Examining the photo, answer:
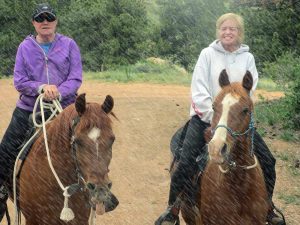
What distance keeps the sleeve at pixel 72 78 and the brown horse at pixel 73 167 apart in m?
0.54

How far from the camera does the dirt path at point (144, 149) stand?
7781 mm

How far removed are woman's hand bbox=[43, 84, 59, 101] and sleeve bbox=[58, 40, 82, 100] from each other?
155 millimetres

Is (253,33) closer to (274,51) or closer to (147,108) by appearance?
(274,51)

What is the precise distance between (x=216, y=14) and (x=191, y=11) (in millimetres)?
3307

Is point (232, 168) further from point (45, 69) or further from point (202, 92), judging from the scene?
point (45, 69)

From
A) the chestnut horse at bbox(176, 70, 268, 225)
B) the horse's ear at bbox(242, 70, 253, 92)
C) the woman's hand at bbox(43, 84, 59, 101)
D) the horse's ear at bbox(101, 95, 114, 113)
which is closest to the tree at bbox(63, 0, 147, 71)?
the woman's hand at bbox(43, 84, 59, 101)

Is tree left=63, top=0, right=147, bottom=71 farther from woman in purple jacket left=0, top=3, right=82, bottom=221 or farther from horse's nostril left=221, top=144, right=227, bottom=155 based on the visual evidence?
horse's nostril left=221, top=144, right=227, bottom=155

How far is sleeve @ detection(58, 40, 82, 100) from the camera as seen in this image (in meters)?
5.17

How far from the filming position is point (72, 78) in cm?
534

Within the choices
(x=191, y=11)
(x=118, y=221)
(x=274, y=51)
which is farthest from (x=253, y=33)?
(x=191, y=11)

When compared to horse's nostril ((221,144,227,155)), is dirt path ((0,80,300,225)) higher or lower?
lower

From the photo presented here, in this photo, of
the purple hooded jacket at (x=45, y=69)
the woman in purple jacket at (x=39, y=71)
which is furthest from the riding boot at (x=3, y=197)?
the purple hooded jacket at (x=45, y=69)

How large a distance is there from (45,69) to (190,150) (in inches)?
74.3

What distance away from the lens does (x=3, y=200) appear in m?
5.70
